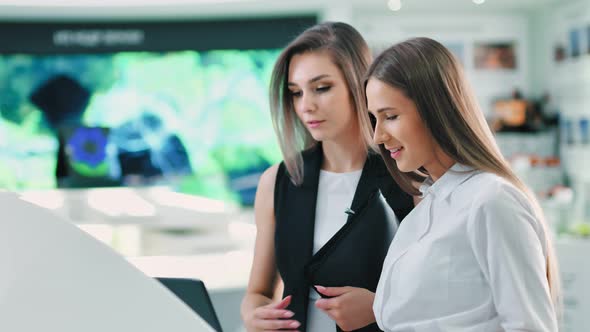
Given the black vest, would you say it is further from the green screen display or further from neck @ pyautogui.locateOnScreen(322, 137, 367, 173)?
the green screen display

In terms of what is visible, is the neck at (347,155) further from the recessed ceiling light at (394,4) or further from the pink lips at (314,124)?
the recessed ceiling light at (394,4)

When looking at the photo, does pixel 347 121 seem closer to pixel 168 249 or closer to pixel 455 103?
pixel 455 103

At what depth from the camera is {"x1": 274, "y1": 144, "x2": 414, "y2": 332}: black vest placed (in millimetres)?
1392

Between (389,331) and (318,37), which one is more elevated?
(318,37)

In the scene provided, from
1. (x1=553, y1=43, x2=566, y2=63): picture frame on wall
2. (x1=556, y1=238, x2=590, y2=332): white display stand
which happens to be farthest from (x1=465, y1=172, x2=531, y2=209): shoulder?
(x1=553, y1=43, x2=566, y2=63): picture frame on wall

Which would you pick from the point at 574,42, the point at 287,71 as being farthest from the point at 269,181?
the point at 574,42

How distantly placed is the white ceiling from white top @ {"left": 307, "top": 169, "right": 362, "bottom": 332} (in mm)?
6899

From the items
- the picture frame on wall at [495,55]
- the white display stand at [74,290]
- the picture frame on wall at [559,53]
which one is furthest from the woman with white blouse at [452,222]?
the picture frame on wall at [495,55]

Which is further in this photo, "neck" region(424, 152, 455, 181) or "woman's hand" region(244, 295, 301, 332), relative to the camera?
"woman's hand" region(244, 295, 301, 332)

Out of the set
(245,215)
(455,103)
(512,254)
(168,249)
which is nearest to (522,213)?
(512,254)

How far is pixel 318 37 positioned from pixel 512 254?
0.78 metres

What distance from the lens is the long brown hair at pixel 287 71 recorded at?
5.06 ft

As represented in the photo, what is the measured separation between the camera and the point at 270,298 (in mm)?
1623

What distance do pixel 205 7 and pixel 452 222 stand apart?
7.83m
